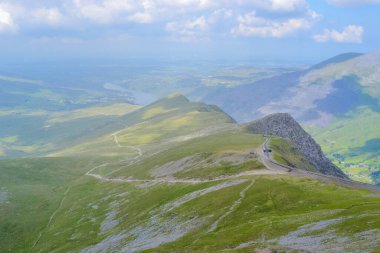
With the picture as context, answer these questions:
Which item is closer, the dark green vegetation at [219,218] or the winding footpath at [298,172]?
the dark green vegetation at [219,218]

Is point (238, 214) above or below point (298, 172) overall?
below

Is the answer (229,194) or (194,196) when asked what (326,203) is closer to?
(229,194)

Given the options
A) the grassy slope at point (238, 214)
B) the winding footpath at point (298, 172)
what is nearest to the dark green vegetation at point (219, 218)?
the grassy slope at point (238, 214)

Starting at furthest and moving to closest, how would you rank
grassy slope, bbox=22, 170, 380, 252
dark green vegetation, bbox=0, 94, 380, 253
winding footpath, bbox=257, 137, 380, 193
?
winding footpath, bbox=257, 137, 380, 193, grassy slope, bbox=22, 170, 380, 252, dark green vegetation, bbox=0, 94, 380, 253

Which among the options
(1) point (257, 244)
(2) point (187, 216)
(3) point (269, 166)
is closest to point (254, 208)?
(2) point (187, 216)

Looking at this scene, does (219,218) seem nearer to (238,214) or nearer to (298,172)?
(238,214)

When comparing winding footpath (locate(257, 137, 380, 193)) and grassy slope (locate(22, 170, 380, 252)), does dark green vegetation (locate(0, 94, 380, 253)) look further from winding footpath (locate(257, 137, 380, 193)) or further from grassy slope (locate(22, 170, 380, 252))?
winding footpath (locate(257, 137, 380, 193))

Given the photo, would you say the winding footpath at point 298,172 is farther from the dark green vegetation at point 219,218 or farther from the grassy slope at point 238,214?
the grassy slope at point 238,214

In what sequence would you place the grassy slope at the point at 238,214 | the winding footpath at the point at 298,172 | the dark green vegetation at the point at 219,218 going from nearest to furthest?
the dark green vegetation at the point at 219,218, the grassy slope at the point at 238,214, the winding footpath at the point at 298,172

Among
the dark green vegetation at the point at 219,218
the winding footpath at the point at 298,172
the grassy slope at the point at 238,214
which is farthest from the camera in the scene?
the winding footpath at the point at 298,172

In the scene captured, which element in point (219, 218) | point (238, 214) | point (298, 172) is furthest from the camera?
point (298, 172)

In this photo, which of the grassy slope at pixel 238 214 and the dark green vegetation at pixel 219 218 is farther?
the grassy slope at pixel 238 214

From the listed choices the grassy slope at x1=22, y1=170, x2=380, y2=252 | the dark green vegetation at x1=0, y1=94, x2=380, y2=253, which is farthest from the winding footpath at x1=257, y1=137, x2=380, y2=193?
the grassy slope at x1=22, y1=170, x2=380, y2=252

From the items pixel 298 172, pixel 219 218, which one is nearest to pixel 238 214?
pixel 219 218
